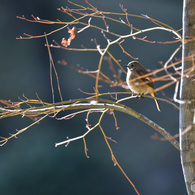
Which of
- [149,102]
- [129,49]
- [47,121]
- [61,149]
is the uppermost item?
[129,49]

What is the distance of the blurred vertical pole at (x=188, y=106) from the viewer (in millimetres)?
1049

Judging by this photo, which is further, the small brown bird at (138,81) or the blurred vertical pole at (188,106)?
the small brown bird at (138,81)

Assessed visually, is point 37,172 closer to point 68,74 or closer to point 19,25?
point 68,74

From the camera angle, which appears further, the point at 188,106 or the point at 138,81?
the point at 138,81

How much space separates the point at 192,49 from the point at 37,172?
268 centimetres

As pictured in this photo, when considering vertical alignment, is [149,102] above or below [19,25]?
below

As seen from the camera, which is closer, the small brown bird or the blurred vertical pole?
the blurred vertical pole

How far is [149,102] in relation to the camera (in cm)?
339

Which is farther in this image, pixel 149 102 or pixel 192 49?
pixel 149 102

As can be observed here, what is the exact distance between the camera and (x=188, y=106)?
106 cm

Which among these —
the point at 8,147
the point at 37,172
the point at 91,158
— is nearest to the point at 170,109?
the point at 91,158

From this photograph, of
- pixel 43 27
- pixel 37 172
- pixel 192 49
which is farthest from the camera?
pixel 43 27

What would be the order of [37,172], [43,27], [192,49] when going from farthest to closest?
1. [43,27]
2. [37,172]
3. [192,49]

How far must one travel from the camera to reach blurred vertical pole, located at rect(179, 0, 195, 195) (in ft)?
3.44
